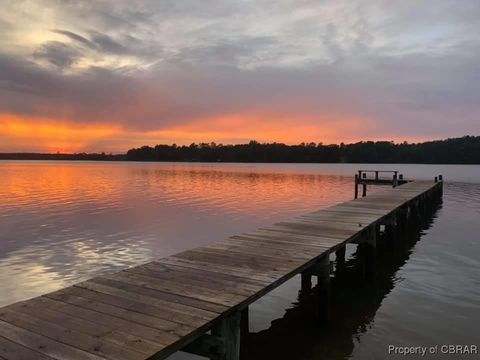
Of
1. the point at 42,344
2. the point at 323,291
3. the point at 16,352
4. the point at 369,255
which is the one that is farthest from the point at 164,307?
the point at 369,255

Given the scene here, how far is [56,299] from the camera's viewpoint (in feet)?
17.9

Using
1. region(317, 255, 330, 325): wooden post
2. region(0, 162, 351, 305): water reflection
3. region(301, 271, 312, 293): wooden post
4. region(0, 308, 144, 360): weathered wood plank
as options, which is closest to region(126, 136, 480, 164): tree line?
region(0, 162, 351, 305): water reflection

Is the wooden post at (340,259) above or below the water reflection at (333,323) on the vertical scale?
above

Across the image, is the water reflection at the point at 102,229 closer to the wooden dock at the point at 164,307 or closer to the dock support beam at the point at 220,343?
the wooden dock at the point at 164,307

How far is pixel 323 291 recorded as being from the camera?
27.8 feet

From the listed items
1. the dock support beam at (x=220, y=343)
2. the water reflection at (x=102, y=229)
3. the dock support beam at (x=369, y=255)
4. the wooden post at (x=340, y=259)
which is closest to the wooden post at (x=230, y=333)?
the dock support beam at (x=220, y=343)

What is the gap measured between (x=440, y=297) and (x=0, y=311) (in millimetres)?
9681

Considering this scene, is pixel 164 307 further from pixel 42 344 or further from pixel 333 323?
pixel 333 323

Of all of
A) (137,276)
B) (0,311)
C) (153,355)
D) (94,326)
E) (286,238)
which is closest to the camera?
(153,355)

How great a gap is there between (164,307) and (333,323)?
466 centimetres

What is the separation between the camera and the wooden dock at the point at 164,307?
4156 mm

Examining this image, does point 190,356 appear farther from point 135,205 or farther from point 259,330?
point 135,205

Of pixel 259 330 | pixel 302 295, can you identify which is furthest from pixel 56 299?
pixel 302 295

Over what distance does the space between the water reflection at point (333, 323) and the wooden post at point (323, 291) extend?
207mm
